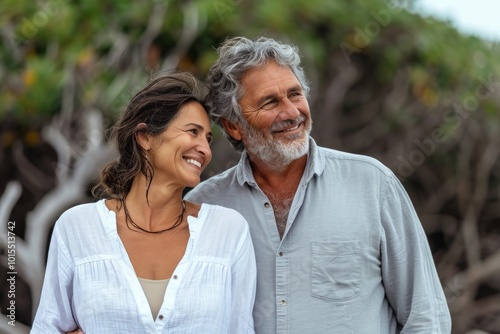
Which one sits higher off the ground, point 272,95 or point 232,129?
point 272,95

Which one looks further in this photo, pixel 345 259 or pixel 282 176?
pixel 282 176

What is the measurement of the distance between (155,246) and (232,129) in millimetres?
606

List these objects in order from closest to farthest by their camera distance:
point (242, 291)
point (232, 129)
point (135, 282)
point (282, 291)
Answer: point (135, 282) → point (242, 291) → point (282, 291) → point (232, 129)

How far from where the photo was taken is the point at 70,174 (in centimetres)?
555

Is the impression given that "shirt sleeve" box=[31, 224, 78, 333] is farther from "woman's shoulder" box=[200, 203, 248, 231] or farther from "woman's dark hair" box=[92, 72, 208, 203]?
"woman's shoulder" box=[200, 203, 248, 231]

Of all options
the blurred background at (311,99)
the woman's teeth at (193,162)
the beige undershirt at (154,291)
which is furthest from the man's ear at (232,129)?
the blurred background at (311,99)

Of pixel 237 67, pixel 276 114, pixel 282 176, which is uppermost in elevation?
pixel 237 67

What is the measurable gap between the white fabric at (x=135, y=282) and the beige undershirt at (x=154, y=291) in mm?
23

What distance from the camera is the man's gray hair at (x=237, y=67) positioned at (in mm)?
3002

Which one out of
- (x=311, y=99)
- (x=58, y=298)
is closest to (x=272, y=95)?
(x=58, y=298)

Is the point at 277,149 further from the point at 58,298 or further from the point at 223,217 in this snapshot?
the point at 58,298

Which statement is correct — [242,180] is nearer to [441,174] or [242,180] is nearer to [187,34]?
[187,34]

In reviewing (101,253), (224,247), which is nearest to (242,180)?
(224,247)

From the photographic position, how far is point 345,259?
285cm
